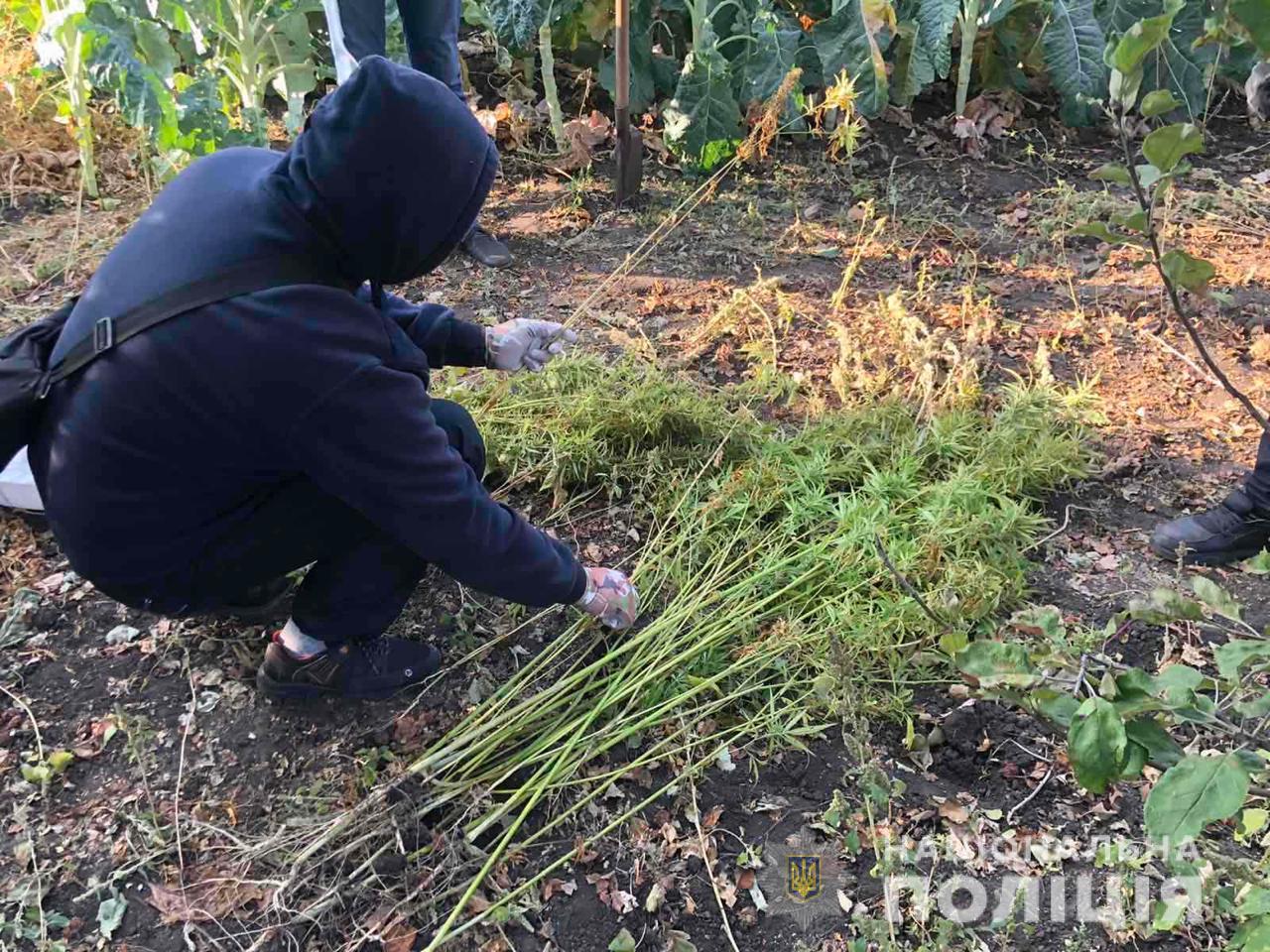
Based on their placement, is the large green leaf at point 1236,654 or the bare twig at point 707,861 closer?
the large green leaf at point 1236,654

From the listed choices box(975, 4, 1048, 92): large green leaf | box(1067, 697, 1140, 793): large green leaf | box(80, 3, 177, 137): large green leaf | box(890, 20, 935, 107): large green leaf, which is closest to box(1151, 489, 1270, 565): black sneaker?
box(1067, 697, 1140, 793): large green leaf

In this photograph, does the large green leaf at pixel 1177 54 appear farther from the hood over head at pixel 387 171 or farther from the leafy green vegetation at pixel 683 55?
the hood over head at pixel 387 171

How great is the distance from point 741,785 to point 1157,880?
0.82m

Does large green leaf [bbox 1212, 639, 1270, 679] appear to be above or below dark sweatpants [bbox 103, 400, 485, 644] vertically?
above

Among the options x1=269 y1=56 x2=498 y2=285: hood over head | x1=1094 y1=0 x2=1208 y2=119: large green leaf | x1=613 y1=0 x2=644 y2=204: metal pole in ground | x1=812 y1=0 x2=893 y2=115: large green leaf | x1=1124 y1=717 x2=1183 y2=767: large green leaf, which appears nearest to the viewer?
x1=1124 y1=717 x2=1183 y2=767: large green leaf

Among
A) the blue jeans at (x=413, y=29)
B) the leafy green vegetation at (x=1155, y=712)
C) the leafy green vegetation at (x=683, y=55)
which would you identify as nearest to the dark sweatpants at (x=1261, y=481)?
the leafy green vegetation at (x=1155, y=712)

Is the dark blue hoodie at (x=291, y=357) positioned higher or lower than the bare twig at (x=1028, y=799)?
higher

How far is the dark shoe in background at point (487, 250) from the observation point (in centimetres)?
404

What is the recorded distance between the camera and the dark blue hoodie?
1.64 meters

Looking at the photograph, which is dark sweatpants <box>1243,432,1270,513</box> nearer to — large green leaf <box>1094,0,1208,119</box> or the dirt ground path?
the dirt ground path

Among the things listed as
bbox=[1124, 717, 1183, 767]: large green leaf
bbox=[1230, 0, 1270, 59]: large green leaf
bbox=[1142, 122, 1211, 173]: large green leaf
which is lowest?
bbox=[1124, 717, 1183, 767]: large green leaf

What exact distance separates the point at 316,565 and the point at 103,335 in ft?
2.38

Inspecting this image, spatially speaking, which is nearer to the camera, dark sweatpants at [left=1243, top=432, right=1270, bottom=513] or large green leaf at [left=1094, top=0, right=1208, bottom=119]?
dark sweatpants at [left=1243, top=432, right=1270, bottom=513]

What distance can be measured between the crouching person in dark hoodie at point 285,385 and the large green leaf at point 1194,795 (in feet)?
4.02
